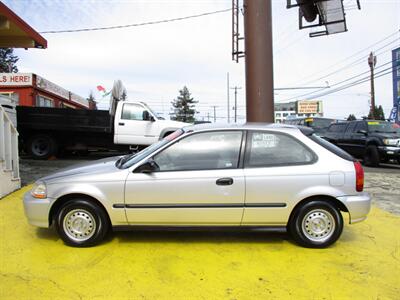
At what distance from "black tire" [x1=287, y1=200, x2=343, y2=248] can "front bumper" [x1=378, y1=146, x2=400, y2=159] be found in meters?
9.90

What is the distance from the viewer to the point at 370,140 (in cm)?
1376

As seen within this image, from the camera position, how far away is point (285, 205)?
442 centimetres

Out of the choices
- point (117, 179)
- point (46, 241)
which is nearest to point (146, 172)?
point (117, 179)

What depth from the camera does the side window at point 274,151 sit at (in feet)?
14.8

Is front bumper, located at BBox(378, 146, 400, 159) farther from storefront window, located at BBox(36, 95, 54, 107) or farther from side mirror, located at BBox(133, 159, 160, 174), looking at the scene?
storefront window, located at BBox(36, 95, 54, 107)

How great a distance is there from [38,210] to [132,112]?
8.44m

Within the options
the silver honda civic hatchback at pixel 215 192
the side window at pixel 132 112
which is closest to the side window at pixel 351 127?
the side window at pixel 132 112

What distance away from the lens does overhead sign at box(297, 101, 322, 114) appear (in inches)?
3482

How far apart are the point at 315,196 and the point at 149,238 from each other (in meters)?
2.11

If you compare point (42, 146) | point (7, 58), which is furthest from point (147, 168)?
point (7, 58)

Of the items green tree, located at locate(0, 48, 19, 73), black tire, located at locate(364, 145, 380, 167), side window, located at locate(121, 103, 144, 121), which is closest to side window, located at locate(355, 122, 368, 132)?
black tire, located at locate(364, 145, 380, 167)

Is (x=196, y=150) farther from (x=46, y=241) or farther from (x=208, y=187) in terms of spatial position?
(x=46, y=241)

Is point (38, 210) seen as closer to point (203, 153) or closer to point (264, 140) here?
point (203, 153)

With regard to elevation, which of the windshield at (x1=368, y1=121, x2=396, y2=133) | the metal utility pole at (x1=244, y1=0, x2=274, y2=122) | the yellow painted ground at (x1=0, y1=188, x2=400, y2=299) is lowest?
the yellow painted ground at (x1=0, y1=188, x2=400, y2=299)
